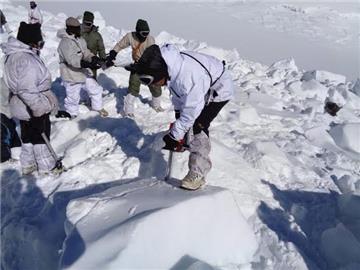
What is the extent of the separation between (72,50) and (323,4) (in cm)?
2479

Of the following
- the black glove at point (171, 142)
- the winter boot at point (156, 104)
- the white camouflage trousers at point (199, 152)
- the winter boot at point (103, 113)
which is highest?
the black glove at point (171, 142)

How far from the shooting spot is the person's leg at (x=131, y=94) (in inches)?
225

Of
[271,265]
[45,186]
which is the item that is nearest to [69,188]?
[45,186]

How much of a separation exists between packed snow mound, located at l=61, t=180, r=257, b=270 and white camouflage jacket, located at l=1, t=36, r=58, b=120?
1166mm

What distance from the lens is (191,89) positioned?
11.1 feet

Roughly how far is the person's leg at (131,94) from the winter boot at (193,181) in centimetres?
228

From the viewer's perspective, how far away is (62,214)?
3943 mm

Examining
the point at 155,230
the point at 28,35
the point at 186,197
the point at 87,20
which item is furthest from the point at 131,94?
the point at 155,230

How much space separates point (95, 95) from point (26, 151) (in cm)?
161

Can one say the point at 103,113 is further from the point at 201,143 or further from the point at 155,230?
the point at 155,230

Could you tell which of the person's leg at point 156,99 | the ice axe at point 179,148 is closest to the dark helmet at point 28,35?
the ice axe at point 179,148

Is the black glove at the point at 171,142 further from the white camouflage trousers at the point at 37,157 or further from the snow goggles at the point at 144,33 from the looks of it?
the snow goggles at the point at 144,33

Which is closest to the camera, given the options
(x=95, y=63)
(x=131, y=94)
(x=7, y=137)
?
(x=7, y=137)

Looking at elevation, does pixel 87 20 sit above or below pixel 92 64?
above
